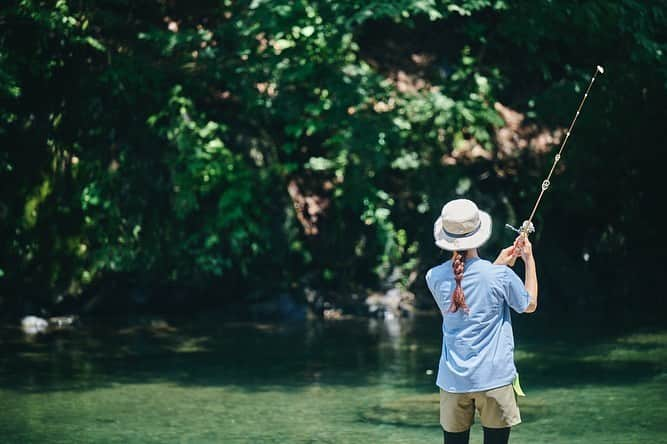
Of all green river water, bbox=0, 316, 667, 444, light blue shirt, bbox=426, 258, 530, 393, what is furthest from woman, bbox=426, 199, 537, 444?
green river water, bbox=0, 316, 667, 444

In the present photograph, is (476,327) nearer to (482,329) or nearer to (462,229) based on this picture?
(482,329)

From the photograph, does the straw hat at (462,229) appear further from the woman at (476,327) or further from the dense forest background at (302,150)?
the dense forest background at (302,150)

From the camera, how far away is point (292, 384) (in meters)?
11.3

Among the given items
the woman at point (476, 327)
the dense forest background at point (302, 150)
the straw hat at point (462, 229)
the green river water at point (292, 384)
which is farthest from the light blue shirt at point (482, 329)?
→ the dense forest background at point (302, 150)

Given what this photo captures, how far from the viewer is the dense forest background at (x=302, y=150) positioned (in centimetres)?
1589

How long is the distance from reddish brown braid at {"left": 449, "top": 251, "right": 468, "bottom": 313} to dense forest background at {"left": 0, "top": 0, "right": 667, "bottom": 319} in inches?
353

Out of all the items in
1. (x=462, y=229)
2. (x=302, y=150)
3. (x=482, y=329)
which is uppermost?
(x=302, y=150)

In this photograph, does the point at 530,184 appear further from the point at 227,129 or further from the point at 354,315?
the point at 227,129

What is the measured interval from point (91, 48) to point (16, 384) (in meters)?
6.37

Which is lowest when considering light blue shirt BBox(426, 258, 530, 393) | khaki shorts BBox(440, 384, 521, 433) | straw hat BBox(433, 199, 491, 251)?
khaki shorts BBox(440, 384, 521, 433)

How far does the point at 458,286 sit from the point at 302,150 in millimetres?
11854

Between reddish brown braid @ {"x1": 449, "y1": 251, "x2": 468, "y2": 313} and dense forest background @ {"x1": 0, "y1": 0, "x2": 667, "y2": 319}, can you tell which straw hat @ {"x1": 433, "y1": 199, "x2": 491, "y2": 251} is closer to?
reddish brown braid @ {"x1": 449, "y1": 251, "x2": 468, "y2": 313}

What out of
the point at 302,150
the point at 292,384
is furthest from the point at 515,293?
the point at 302,150

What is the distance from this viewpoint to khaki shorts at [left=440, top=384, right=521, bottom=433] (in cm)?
593
